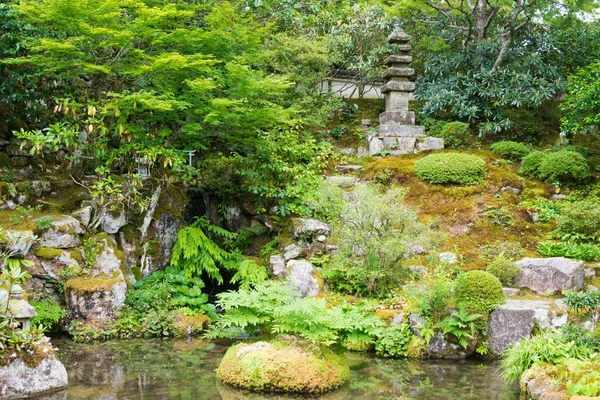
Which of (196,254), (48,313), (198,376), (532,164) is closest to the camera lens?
(198,376)

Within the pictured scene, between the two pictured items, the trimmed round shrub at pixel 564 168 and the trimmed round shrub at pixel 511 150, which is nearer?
the trimmed round shrub at pixel 564 168

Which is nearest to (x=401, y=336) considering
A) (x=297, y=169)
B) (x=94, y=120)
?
(x=297, y=169)

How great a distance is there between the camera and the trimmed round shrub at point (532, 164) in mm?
15984

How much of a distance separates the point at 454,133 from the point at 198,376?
11902mm

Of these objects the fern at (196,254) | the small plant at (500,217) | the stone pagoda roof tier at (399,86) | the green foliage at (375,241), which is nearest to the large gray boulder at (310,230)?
the green foliage at (375,241)

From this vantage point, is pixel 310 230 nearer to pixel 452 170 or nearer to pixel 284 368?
pixel 452 170

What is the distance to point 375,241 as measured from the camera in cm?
1130

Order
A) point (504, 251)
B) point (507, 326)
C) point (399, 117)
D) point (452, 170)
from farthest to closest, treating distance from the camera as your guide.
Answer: point (399, 117) → point (452, 170) → point (504, 251) → point (507, 326)

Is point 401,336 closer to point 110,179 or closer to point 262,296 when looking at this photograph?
point 262,296

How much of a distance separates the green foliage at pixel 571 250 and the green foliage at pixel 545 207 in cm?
140

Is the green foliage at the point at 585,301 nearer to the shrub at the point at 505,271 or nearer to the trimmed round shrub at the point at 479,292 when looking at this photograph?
the trimmed round shrub at the point at 479,292

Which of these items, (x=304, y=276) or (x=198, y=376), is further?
(x=304, y=276)

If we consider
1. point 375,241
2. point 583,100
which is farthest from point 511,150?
point 375,241

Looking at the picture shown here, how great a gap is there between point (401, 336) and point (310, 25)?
12.7m
